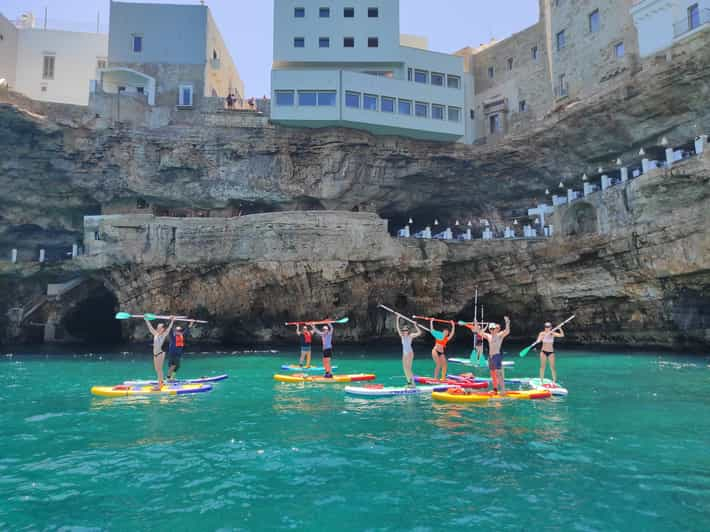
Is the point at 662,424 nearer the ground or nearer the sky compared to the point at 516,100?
nearer the ground

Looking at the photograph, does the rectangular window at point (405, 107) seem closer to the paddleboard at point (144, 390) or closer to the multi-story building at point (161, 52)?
the multi-story building at point (161, 52)

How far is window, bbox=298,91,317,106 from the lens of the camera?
3812 cm

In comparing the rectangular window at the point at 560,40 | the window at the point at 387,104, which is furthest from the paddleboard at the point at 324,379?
the rectangular window at the point at 560,40

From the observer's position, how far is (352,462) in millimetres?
8875

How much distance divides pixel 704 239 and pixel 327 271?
1977 cm

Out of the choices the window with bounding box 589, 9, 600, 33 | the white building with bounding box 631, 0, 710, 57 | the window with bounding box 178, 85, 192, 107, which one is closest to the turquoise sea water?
the white building with bounding box 631, 0, 710, 57

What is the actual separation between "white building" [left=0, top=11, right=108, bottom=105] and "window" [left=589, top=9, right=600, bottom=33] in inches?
1550

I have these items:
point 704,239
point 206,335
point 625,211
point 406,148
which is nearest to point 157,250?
point 206,335

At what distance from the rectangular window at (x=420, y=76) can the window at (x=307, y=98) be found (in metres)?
9.25

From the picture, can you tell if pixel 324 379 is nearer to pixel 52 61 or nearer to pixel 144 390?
pixel 144 390

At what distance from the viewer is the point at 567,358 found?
91.0 feet

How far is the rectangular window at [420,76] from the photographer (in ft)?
139

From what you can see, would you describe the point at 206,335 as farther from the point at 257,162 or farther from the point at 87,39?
the point at 87,39

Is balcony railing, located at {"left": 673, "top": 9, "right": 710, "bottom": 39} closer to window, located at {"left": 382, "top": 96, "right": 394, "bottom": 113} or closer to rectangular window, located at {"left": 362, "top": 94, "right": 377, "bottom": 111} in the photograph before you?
window, located at {"left": 382, "top": 96, "right": 394, "bottom": 113}
